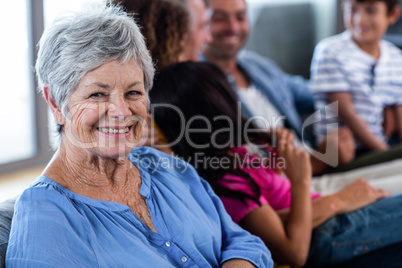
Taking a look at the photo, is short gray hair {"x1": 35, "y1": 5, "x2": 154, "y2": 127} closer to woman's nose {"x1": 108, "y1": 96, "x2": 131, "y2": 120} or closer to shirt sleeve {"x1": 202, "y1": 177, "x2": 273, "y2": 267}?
woman's nose {"x1": 108, "y1": 96, "x2": 131, "y2": 120}

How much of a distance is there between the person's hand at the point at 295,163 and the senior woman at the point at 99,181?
0.40 m

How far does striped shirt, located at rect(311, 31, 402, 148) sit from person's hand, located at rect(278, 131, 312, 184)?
1090mm

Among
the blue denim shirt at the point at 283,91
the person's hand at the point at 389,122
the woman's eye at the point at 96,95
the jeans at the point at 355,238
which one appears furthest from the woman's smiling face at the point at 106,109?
the person's hand at the point at 389,122

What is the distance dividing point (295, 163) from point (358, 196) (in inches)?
11.9

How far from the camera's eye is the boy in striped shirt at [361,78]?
8.86ft

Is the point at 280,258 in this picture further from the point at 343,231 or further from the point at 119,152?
the point at 119,152

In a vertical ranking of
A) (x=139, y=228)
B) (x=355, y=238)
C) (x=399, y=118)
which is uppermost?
(x=139, y=228)

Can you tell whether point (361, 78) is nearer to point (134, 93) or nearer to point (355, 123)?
point (355, 123)

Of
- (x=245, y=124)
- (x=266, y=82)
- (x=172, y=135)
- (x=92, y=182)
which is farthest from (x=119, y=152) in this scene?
(x=266, y=82)

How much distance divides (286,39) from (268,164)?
314 centimetres

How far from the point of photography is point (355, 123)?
2.66m

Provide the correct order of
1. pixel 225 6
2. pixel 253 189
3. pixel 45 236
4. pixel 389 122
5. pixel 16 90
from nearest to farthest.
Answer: pixel 45 236 → pixel 253 189 → pixel 225 6 → pixel 389 122 → pixel 16 90

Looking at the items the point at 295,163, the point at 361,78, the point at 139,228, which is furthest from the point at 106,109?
the point at 361,78

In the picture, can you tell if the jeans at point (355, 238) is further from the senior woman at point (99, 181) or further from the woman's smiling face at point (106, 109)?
the woman's smiling face at point (106, 109)
